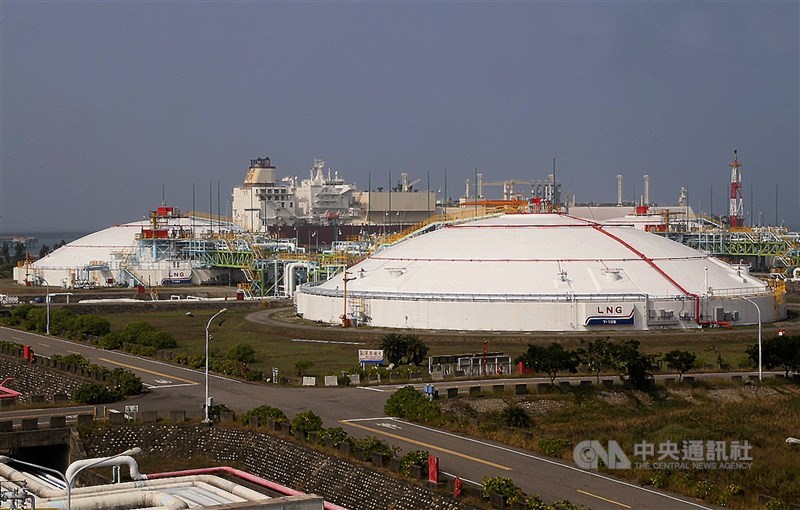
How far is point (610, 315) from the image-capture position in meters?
84.9

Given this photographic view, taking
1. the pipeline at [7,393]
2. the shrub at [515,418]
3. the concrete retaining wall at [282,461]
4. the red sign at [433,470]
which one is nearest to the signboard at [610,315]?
the shrub at [515,418]

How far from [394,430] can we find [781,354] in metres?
27.1

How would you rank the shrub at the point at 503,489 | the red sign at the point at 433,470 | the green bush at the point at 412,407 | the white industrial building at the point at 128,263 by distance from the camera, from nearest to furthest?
1. the shrub at the point at 503,489
2. the red sign at the point at 433,470
3. the green bush at the point at 412,407
4. the white industrial building at the point at 128,263

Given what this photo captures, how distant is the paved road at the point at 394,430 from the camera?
38.3m

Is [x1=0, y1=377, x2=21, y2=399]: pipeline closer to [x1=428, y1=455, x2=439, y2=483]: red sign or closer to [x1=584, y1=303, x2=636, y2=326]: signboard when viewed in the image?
[x1=428, y1=455, x2=439, y2=483]: red sign

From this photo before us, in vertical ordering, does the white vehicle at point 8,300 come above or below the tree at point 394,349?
above

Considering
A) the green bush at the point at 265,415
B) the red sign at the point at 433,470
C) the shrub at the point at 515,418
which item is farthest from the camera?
the shrub at the point at 515,418

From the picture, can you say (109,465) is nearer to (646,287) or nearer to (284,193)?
(646,287)

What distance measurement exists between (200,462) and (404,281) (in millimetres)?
47603

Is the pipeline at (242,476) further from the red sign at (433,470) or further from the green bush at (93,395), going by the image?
the green bush at (93,395)

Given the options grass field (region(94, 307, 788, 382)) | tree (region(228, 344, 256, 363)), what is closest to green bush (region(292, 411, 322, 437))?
grass field (region(94, 307, 788, 382))

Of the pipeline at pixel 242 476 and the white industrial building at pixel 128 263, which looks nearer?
the pipeline at pixel 242 476

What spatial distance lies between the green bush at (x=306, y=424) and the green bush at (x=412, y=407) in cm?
495

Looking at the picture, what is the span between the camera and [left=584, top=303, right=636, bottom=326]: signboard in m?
84.7
